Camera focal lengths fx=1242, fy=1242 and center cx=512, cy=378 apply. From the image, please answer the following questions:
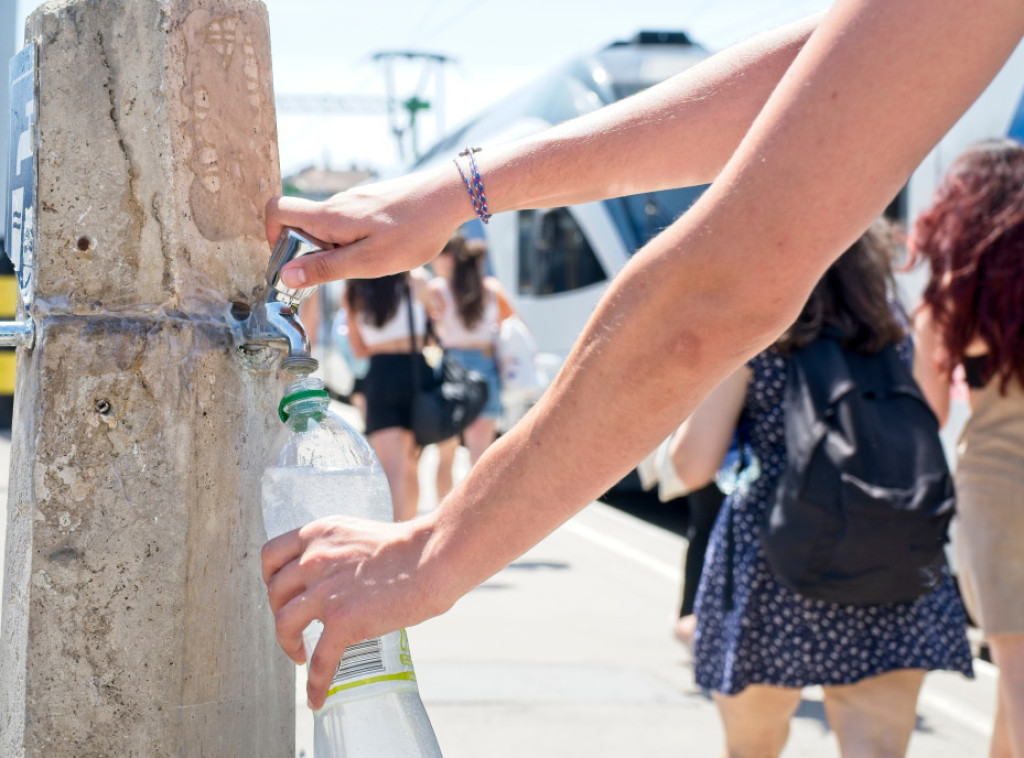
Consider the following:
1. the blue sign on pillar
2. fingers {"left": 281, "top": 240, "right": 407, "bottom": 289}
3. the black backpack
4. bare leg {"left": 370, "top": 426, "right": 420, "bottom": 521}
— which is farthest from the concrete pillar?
bare leg {"left": 370, "top": 426, "right": 420, "bottom": 521}

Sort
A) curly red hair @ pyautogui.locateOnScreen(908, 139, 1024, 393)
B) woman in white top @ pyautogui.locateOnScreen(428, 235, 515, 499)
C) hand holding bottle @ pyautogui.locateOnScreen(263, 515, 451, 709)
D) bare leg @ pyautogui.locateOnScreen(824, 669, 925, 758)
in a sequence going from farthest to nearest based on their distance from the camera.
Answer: woman in white top @ pyautogui.locateOnScreen(428, 235, 515, 499) → curly red hair @ pyautogui.locateOnScreen(908, 139, 1024, 393) → bare leg @ pyautogui.locateOnScreen(824, 669, 925, 758) → hand holding bottle @ pyautogui.locateOnScreen(263, 515, 451, 709)

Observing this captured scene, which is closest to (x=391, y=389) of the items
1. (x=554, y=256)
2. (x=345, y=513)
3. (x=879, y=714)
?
(x=879, y=714)

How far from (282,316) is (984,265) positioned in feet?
7.51

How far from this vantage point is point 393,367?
668cm

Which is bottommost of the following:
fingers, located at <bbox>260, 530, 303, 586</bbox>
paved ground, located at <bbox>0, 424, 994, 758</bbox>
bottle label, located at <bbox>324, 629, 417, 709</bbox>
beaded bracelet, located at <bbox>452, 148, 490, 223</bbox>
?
paved ground, located at <bbox>0, 424, 994, 758</bbox>

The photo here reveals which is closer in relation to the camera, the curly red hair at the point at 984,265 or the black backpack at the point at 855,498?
the black backpack at the point at 855,498


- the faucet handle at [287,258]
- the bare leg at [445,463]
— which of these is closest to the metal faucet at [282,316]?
the faucet handle at [287,258]

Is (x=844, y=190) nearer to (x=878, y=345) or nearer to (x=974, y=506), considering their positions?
(x=878, y=345)

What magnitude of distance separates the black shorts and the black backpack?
13.2 ft

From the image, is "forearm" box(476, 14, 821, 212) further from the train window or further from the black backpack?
the train window

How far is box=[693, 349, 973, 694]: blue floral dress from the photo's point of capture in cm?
281

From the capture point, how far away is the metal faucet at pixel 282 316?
60.7 inches

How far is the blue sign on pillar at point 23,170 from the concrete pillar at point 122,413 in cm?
2

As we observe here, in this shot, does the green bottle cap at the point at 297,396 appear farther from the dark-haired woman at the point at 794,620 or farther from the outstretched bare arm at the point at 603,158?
the dark-haired woman at the point at 794,620
